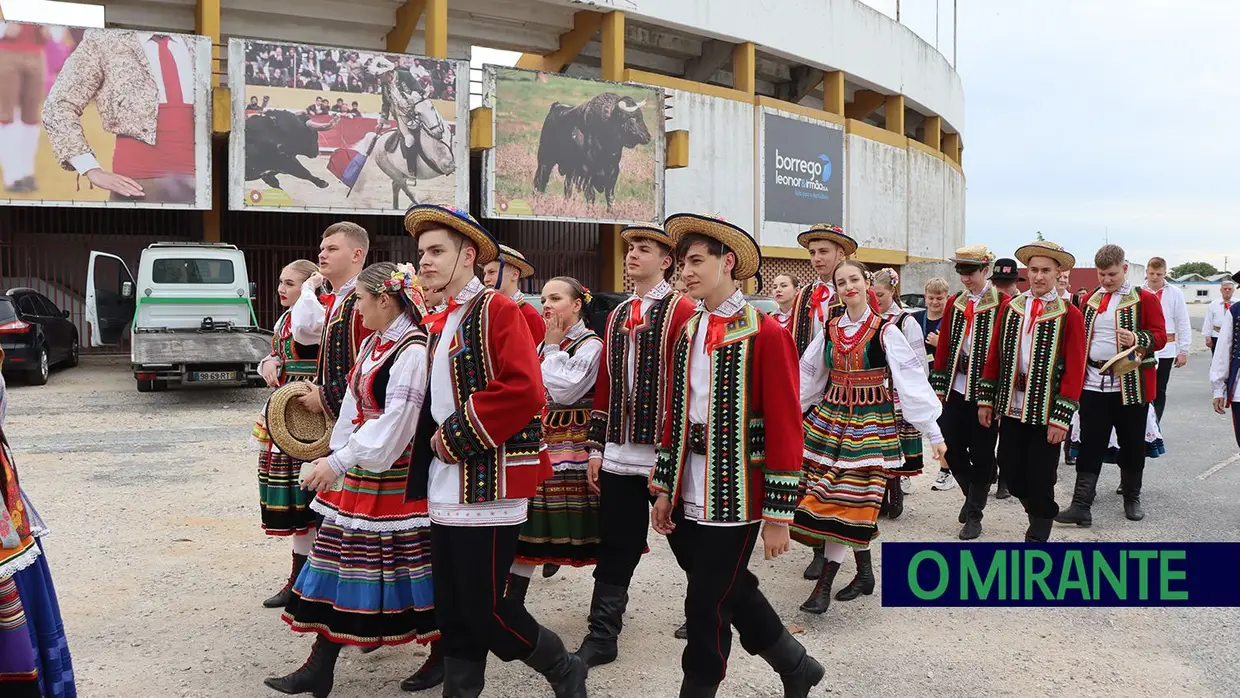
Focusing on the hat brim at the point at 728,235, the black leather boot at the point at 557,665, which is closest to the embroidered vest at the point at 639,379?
the hat brim at the point at 728,235

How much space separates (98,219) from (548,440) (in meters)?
18.8

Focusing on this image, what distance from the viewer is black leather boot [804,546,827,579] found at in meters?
5.75

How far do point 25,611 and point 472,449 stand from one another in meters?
1.49

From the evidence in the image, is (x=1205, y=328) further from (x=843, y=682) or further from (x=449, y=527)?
(x=449, y=527)

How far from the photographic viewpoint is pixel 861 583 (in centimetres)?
541

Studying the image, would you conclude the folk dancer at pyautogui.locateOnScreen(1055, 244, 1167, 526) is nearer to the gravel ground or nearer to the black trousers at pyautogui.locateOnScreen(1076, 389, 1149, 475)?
the black trousers at pyautogui.locateOnScreen(1076, 389, 1149, 475)

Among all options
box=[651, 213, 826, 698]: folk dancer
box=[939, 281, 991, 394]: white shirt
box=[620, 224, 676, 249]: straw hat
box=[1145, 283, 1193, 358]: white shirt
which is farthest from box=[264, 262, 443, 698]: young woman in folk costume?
box=[1145, 283, 1193, 358]: white shirt

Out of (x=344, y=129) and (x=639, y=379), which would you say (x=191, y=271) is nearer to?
(x=344, y=129)

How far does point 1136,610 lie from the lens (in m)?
5.18

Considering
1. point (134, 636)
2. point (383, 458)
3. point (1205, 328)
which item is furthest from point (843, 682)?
point (1205, 328)

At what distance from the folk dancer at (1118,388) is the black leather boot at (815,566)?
2469mm

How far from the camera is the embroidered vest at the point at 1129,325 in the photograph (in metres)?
7.19

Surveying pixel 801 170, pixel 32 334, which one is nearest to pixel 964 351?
pixel 32 334

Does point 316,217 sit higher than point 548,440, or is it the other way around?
point 316,217
